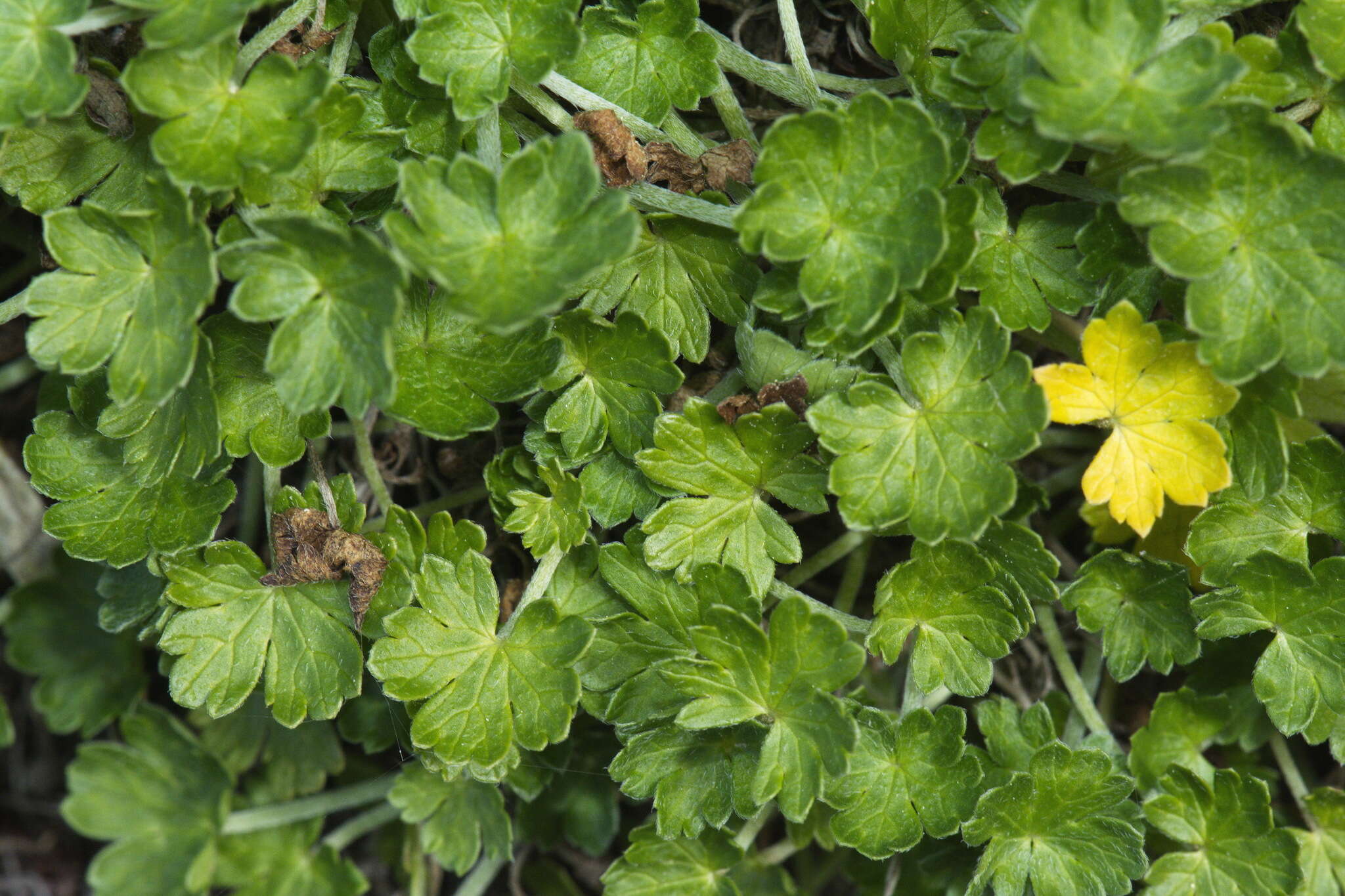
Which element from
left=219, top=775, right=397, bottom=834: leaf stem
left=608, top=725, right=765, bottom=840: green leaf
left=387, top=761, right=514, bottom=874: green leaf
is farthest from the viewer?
left=219, top=775, right=397, bottom=834: leaf stem

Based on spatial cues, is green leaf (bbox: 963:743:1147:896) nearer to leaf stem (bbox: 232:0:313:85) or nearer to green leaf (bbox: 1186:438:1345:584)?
green leaf (bbox: 1186:438:1345:584)

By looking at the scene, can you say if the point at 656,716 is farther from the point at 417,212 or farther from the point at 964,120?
the point at 964,120

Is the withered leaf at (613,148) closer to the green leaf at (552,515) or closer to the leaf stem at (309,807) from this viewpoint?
the green leaf at (552,515)

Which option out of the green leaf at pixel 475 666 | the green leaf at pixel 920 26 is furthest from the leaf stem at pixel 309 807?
the green leaf at pixel 920 26

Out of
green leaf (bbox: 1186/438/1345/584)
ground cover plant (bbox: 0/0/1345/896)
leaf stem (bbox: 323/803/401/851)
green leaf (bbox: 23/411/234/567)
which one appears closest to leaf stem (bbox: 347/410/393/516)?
ground cover plant (bbox: 0/0/1345/896)

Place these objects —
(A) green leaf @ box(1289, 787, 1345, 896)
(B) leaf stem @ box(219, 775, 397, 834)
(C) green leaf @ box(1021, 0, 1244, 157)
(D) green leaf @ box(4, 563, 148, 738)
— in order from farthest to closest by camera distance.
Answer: (D) green leaf @ box(4, 563, 148, 738) → (B) leaf stem @ box(219, 775, 397, 834) → (A) green leaf @ box(1289, 787, 1345, 896) → (C) green leaf @ box(1021, 0, 1244, 157)

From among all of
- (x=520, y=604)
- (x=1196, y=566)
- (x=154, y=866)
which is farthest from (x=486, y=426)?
(x=154, y=866)
